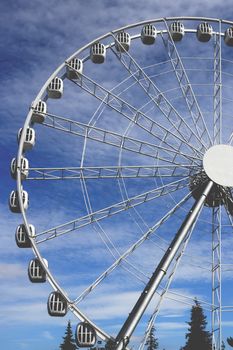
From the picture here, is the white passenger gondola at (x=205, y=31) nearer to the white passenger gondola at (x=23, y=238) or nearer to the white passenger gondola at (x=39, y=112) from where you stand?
the white passenger gondola at (x=39, y=112)

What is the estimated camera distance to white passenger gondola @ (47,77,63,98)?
2402cm

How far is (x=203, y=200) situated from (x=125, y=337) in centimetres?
698

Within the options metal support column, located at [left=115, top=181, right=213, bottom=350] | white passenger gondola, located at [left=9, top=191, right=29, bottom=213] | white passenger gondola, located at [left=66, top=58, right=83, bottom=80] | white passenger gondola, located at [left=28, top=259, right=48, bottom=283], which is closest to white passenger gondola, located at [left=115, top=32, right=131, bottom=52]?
white passenger gondola, located at [left=66, top=58, right=83, bottom=80]

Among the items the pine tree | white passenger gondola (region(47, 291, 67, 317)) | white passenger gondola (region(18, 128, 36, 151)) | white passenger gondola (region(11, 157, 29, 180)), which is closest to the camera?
white passenger gondola (region(47, 291, 67, 317))

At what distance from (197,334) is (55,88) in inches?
1287

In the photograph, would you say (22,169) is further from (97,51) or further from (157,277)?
(97,51)

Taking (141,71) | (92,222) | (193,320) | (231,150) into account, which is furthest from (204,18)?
(193,320)

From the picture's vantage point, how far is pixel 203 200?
21766 millimetres

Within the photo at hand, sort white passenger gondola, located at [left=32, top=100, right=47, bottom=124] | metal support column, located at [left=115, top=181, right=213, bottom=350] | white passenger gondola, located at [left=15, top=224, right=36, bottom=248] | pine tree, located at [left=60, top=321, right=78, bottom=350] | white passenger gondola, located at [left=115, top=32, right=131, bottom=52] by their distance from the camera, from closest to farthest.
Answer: metal support column, located at [left=115, top=181, right=213, bottom=350] → white passenger gondola, located at [left=15, top=224, right=36, bottom=248] → white passenger gondola, located at [left=32, top=100, right=47, bottom=124] → white passenger gondola, located at [left=115, top=32, right=131, bottom=52] → pine tree, located at [left=60, top=321, right=78, bottom=350]

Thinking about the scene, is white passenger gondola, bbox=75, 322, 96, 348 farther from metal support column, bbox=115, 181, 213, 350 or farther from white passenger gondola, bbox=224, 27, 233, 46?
white passenger gondola, bbox=224, 27, 233, 46

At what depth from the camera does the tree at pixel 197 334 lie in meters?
46.6

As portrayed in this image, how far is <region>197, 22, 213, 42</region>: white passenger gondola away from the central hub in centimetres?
788

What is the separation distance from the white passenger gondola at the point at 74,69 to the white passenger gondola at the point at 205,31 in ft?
25.3

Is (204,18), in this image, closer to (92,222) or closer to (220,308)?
(92,222)
